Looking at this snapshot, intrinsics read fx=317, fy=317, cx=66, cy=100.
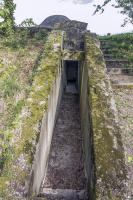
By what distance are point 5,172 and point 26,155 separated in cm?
52

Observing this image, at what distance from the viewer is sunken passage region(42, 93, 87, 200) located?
25.5 ft

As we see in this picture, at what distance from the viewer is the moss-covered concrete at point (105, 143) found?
561 cm

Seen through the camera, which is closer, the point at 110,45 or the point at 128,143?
the point at 128,143

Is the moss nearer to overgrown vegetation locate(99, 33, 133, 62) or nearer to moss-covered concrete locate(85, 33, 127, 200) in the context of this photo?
moss-covered concrete locate(85, 33, 127, 200)

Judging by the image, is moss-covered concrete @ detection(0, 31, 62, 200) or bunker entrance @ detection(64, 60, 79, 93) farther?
bunker entrance @ detection(64, 60, 79, 93)

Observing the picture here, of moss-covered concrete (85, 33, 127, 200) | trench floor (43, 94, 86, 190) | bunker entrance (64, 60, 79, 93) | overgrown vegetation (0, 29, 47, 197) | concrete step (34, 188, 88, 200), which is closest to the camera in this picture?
moss-covered concrete (85, 33, 127, 200)

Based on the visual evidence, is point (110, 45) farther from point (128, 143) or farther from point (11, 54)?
point (128, 143)

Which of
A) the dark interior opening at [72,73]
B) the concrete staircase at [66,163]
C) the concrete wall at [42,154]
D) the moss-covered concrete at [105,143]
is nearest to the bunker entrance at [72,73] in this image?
the dark interior opening at [72,73]

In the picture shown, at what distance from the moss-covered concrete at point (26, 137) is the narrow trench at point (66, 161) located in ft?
5.52

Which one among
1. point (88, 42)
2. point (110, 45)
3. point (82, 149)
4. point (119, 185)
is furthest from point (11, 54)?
point (119, 185)

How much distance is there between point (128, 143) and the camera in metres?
9.19

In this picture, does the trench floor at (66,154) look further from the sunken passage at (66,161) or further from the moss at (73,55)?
the moss at (73,55)

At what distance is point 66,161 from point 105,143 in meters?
3.04

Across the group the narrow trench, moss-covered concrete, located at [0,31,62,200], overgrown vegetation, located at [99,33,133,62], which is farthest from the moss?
overgrown vegetation, located at [99,33,133,62]
